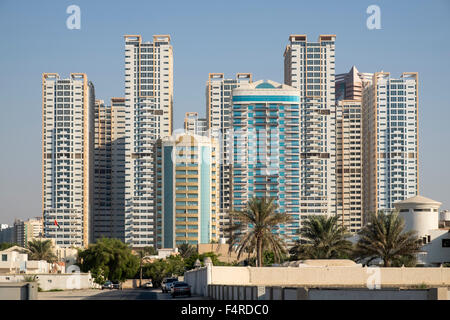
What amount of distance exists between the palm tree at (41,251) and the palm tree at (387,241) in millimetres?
71364

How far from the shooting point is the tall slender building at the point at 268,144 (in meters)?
188

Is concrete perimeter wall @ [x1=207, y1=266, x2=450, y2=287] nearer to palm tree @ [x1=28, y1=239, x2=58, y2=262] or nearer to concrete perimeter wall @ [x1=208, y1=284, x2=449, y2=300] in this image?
concrete perimeter wall @ [x1=208, y1=284, x2=449, y2=300]

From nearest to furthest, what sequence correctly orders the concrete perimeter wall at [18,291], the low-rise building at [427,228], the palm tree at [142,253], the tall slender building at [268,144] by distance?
the concrete perimeter wall at [18,291] < the low-rise building at [427,228] < the palm tree at [142,253] < the tall slender building at [268,144]

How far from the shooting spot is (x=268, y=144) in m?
191

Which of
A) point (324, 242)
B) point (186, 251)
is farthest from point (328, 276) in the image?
point (186, 251)

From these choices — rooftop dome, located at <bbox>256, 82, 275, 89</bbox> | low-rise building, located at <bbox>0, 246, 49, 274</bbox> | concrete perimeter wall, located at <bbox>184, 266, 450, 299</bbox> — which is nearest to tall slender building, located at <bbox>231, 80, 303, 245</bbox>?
rooftop dome, located at <bbox>256, 82, 275, 89</bbox>

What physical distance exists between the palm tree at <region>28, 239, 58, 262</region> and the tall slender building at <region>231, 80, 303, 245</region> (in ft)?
232

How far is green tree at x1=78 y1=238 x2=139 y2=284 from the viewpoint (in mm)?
115875

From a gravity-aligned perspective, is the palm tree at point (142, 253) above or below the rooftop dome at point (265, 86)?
below

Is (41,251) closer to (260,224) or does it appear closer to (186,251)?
(186,251)

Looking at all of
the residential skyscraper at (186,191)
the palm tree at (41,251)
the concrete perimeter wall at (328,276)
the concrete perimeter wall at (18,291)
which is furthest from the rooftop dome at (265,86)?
the concrete perimeter wall at (18,291)

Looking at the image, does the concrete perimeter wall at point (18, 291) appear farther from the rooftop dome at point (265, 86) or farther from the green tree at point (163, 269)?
the rooftop dome at point (265, 86)
